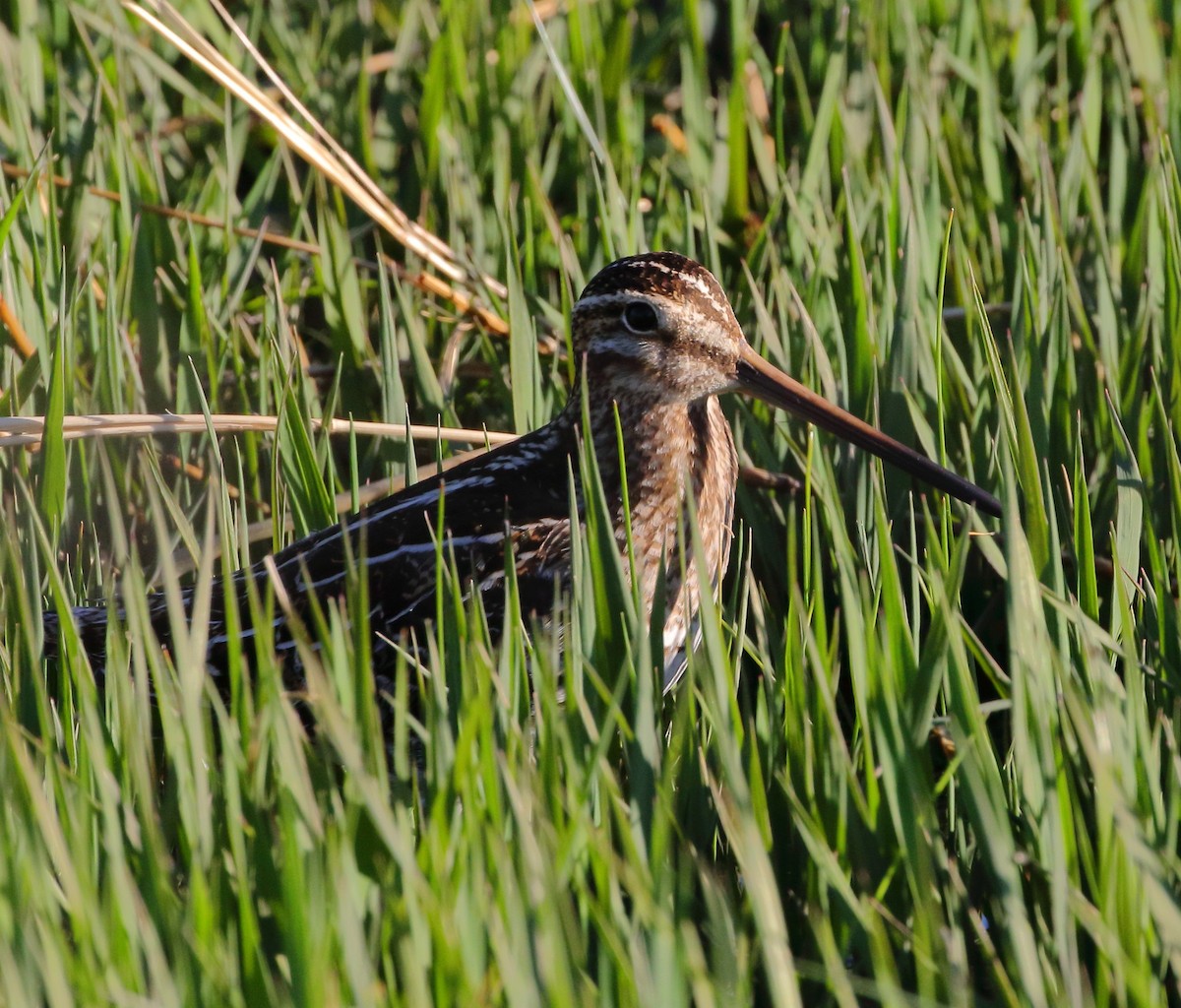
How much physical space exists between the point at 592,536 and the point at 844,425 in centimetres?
62

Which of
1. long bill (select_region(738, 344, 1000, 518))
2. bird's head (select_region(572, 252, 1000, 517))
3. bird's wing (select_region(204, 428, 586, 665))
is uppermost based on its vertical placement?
bird's head (select_region(572, 252, 1000, 517))

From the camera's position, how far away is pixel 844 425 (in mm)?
2262

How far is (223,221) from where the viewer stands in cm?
299

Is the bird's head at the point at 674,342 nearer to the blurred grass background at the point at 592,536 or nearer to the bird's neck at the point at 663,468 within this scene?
the bird's neck at the point at 663,468

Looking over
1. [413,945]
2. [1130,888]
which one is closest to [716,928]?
[413,945]

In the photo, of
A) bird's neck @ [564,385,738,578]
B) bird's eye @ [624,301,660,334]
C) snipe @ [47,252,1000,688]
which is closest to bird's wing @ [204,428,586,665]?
snipe @ [47,252,1000,688]

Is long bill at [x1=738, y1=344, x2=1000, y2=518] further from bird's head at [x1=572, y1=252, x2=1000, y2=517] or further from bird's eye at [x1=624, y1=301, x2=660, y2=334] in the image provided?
bird's eye at [x1=624, y1=301, x2=660, y2=334]

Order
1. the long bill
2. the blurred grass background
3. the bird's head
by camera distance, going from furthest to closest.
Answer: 1. the bird's head
2. the long bill
3. the blurred grass background

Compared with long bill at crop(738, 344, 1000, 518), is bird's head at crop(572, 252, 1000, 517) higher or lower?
higher

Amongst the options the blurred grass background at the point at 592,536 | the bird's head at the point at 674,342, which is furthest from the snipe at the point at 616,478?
the blurred grass background at the point at 592,536

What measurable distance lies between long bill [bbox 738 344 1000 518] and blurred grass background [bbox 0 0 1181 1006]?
0.12m

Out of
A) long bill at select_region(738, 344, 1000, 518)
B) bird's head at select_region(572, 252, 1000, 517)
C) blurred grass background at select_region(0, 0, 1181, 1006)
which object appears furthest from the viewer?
bird's head at select_region(572, 252, 1000, 517)

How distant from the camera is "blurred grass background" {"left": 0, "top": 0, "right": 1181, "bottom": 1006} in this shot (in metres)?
1.40

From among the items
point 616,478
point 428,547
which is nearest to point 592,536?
point 428,547
